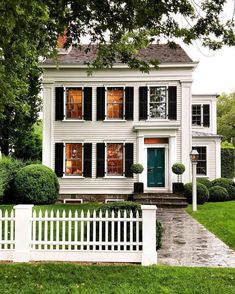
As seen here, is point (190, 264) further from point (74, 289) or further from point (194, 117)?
point (194, 117)

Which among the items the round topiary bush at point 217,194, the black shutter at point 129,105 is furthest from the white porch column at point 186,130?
the black shutter at point 129,105

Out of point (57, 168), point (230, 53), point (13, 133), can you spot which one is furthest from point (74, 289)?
point (13, 133)

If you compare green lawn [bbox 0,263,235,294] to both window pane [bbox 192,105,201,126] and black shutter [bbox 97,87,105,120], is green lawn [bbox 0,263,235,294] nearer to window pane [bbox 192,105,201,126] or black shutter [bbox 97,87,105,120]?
black shutter [bbox 97,87,105,120]

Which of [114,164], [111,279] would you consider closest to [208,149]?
[114,164]

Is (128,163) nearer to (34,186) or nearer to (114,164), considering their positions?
(114,164)

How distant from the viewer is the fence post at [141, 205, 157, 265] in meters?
6.86

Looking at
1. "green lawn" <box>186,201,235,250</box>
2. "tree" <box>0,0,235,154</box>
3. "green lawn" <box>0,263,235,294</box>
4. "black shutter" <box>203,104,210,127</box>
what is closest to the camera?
"green lawn" <box>0,263,235,294</box>

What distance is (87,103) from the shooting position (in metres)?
18.6

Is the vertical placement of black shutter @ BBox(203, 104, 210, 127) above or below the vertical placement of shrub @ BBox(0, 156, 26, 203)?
above

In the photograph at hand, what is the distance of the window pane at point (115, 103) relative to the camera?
18.6m

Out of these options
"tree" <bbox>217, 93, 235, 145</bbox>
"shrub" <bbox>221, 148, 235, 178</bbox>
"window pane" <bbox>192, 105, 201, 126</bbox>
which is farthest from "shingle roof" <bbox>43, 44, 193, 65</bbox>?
"tree" <bbox>217, 93, 235, 145</bbox>

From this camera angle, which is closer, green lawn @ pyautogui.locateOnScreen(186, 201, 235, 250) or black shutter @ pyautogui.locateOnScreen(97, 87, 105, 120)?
green lawn @ pyautogui.locateOnScreen(186, 201, 235, 250)

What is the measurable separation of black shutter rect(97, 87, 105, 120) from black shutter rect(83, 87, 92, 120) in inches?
15.4

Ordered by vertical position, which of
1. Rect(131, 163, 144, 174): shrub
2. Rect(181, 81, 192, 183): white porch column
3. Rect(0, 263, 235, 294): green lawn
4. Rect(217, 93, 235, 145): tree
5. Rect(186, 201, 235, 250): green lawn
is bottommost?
Rect(186, 201, 235, 250): green lawn
